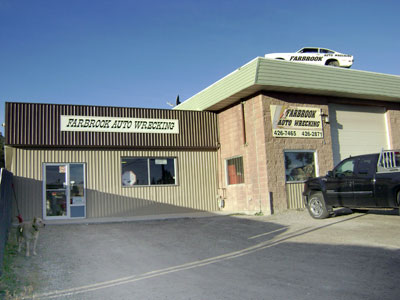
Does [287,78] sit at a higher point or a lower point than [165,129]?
higher

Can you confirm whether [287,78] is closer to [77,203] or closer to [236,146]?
[236,146]

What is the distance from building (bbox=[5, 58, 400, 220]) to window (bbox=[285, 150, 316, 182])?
0.14 ft

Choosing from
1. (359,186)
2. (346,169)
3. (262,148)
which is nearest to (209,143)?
(262,148)

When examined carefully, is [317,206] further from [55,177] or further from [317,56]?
[317,56]

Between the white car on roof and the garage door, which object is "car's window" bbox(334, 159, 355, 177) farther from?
the white car on roof

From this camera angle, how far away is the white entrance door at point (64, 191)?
16438 mm

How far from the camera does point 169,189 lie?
1842 cm

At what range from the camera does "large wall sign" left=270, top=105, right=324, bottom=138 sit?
54.2 ft

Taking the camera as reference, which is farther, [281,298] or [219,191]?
[219,191]

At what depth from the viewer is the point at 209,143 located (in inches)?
763

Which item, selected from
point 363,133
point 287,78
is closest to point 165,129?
point 287,78

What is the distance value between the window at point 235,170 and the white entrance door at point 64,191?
6.52 meters

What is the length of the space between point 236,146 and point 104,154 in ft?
18.8

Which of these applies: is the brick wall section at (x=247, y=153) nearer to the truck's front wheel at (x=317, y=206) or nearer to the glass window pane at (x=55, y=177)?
the truck's front wheel at (x=317, y=206)
